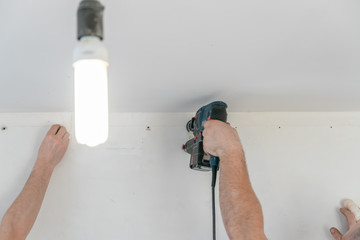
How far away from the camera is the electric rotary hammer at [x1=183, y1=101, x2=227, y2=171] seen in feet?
2.94

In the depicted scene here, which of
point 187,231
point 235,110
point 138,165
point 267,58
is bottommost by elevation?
point 187,231

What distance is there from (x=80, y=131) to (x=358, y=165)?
3.70 ft

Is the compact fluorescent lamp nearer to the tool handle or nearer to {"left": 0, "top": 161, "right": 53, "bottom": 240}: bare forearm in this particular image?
the tool handle

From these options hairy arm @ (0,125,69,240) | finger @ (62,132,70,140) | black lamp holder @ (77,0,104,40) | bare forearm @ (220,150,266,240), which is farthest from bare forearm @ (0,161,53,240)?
black lamp holder @ (77,0,104,40)

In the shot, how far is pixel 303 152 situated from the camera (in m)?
1.14

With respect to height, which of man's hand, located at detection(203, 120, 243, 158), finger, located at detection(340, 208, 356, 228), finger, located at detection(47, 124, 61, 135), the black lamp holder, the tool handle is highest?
finger, located at detection(47, 124, 61, 135)

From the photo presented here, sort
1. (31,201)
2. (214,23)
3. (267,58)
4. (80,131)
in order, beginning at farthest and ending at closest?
(31,201) → (267,58) → (214,23) → (80,131)

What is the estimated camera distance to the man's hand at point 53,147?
3.29ft

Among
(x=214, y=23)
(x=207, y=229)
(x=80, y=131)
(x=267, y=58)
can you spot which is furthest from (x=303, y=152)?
(x=80, y=131)

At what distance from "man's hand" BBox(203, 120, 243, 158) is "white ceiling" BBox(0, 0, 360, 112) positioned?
0.39 feet

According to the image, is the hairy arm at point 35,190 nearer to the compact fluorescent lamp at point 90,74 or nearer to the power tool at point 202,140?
the power tool at point 202,140

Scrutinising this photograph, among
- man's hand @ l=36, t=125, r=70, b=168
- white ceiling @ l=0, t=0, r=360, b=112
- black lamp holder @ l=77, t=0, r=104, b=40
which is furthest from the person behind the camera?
Answer: man's hand @ l=36, t=125, r=70, b=168

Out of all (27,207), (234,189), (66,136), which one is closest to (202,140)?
(234,189)

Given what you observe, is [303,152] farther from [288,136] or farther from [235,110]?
[235,110]
